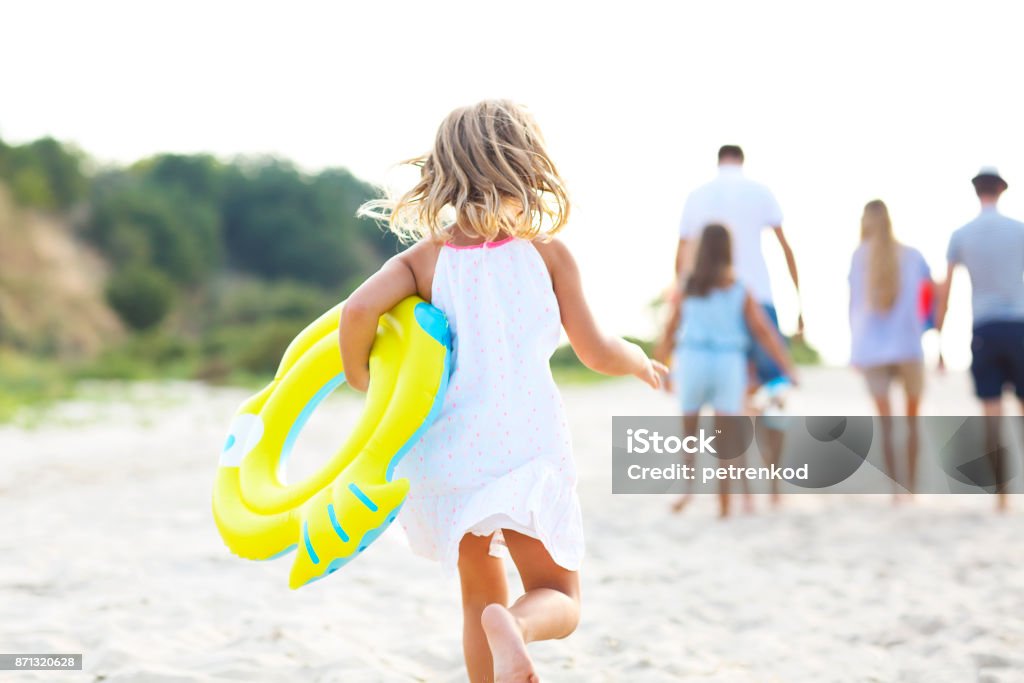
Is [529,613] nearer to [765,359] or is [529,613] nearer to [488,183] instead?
[488,183]

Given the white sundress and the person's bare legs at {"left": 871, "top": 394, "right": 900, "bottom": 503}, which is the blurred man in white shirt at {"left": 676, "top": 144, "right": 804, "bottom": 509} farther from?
the white sundress

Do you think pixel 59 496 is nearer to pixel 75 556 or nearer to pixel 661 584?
pixel 75 556

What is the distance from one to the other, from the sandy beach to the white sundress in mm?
346

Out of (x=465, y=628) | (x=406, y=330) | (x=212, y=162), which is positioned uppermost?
(x=212, y=162)

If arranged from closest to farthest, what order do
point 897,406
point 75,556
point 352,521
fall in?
point 352,521 → point 75,556 → point 897,406

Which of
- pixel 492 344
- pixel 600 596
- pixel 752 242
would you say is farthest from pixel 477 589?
pixel 752 242

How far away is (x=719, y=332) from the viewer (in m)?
5.67

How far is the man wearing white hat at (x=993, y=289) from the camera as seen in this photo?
19.1ft

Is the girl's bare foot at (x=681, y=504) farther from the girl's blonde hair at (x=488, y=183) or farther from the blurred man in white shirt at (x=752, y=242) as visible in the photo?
the girl's blonde hair at (x=488, y=183)

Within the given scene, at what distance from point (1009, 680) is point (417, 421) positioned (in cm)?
195

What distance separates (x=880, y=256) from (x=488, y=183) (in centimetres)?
444

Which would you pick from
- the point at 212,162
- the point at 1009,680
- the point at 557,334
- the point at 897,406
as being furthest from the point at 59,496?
the point at 212,162

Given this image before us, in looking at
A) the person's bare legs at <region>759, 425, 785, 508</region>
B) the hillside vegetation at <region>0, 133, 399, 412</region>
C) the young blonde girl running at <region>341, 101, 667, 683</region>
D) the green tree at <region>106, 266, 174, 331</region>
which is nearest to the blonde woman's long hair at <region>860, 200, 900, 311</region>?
the person's bare legs at <region>759, 425, 785, 508</region>

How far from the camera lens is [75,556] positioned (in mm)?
4598
